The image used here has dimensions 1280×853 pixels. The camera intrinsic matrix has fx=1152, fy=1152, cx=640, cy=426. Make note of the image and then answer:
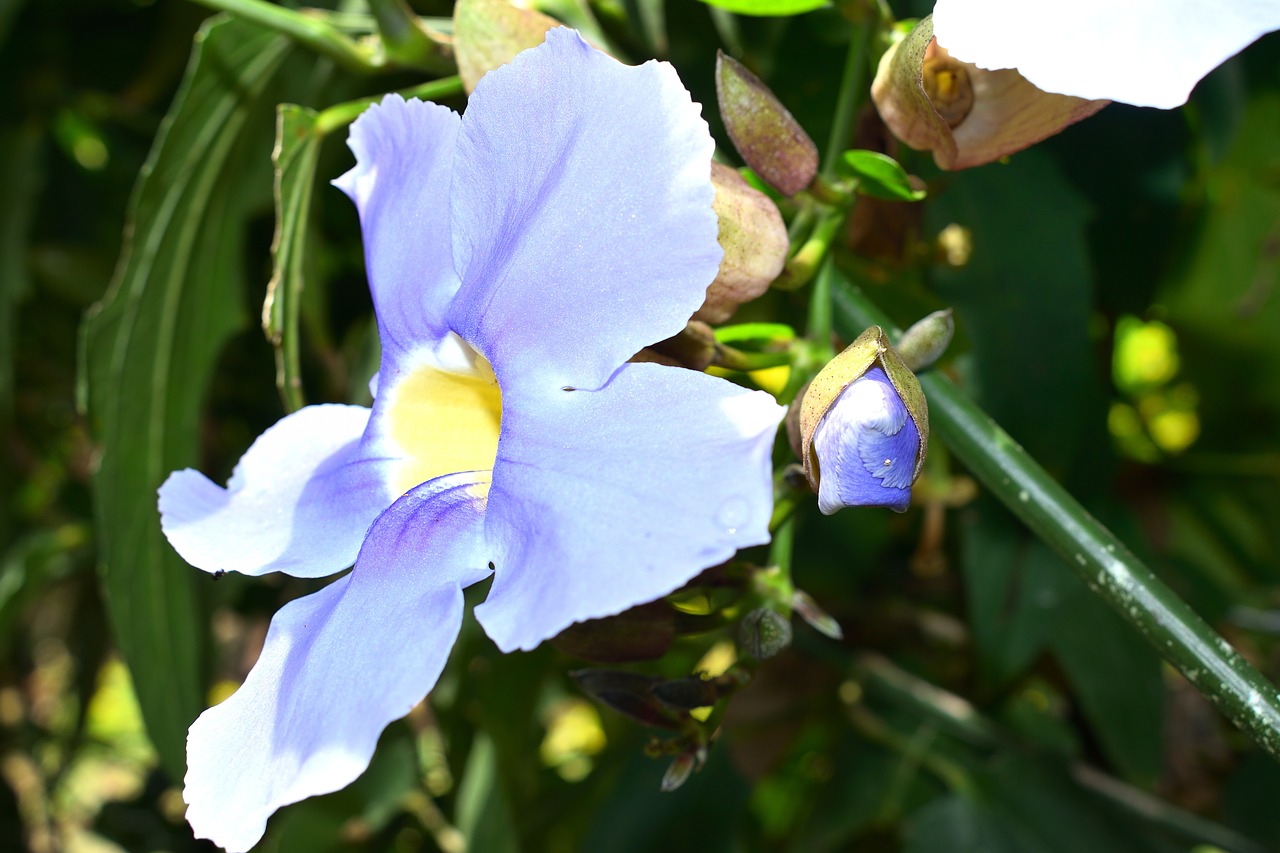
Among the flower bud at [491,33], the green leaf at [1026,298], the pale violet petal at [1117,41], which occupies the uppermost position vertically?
the pale violet petal at [1117,41]

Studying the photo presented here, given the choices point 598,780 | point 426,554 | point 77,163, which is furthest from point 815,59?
point 77,163

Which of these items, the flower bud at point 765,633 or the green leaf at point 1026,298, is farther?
the green leaf at point 1026,298

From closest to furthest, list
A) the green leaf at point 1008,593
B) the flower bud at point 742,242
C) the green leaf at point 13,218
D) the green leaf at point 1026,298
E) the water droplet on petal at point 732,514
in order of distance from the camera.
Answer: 1. the water droplet on petal at point 732,514
2. the flower bud at point 742,242
3. the green leaf at point 1026,298
4. the green leaf at point 1008,593
5. the green leaf at point 13,218

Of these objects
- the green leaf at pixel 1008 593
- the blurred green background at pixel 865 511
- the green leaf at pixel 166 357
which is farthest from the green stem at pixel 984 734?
the green leaf at pixel 166 357

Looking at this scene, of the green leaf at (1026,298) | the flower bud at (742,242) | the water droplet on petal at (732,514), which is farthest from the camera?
the green leaf at (1026,298)

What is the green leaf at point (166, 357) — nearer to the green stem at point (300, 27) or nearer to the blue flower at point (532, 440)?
the green stem at point (300, 27)

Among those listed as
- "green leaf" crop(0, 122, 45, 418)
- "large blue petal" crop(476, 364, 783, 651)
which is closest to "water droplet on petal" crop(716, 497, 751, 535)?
"large blue petal" crop(476, 364, 783, 651)

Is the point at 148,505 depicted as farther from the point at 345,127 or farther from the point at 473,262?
the point at 473,262
